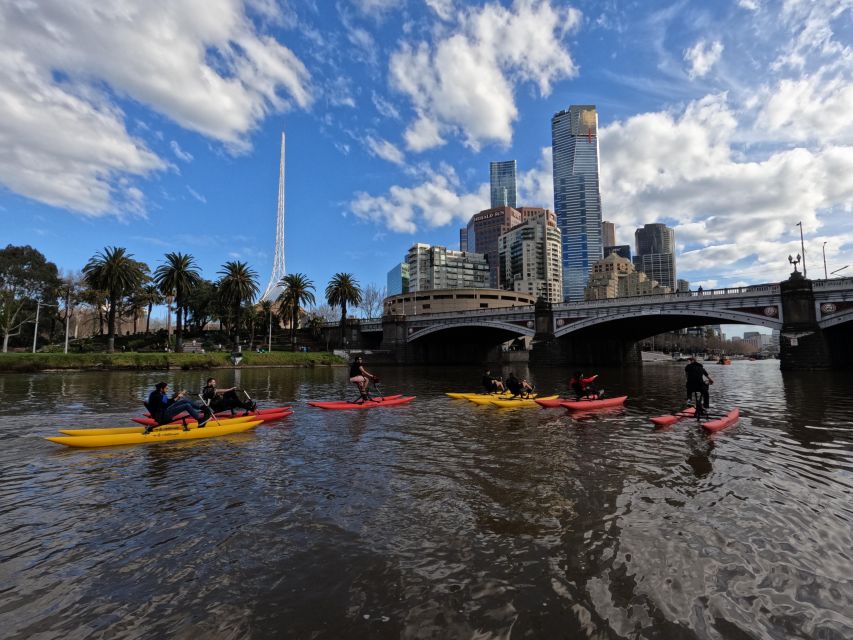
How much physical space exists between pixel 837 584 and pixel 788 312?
4663 centimetres

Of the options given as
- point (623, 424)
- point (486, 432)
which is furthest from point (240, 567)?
point (623, 424)

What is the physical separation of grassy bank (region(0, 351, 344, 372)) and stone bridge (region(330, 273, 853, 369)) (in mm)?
23076

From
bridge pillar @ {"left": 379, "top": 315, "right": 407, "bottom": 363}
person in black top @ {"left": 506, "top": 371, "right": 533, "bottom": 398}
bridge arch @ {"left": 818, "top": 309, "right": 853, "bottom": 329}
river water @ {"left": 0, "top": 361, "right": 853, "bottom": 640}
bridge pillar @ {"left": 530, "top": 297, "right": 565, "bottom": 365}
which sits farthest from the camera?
bridge pillar @ {"left": 379, "top": 315, "right": 407, "bottom": 363}

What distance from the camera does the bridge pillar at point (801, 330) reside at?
128 feet

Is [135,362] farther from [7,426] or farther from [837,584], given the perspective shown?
[837,584]

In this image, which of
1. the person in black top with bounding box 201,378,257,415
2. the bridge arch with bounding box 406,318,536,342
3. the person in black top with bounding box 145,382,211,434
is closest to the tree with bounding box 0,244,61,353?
the bridge arch with bounding box 406,318,536,342

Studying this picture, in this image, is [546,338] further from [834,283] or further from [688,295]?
[834,283]

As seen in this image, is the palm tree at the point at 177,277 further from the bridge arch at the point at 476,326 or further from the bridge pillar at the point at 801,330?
the bridge pillar at the point at 801,330

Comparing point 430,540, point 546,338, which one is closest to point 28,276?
point 546,338

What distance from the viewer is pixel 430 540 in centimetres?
560

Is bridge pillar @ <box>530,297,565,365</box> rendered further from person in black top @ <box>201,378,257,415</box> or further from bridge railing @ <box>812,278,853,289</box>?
person in black top @ <box>201,378,257,415</box>

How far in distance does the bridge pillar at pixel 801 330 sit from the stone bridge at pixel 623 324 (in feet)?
0.24

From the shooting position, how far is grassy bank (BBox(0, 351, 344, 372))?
1559 inches

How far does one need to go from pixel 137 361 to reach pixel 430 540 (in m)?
50.7
